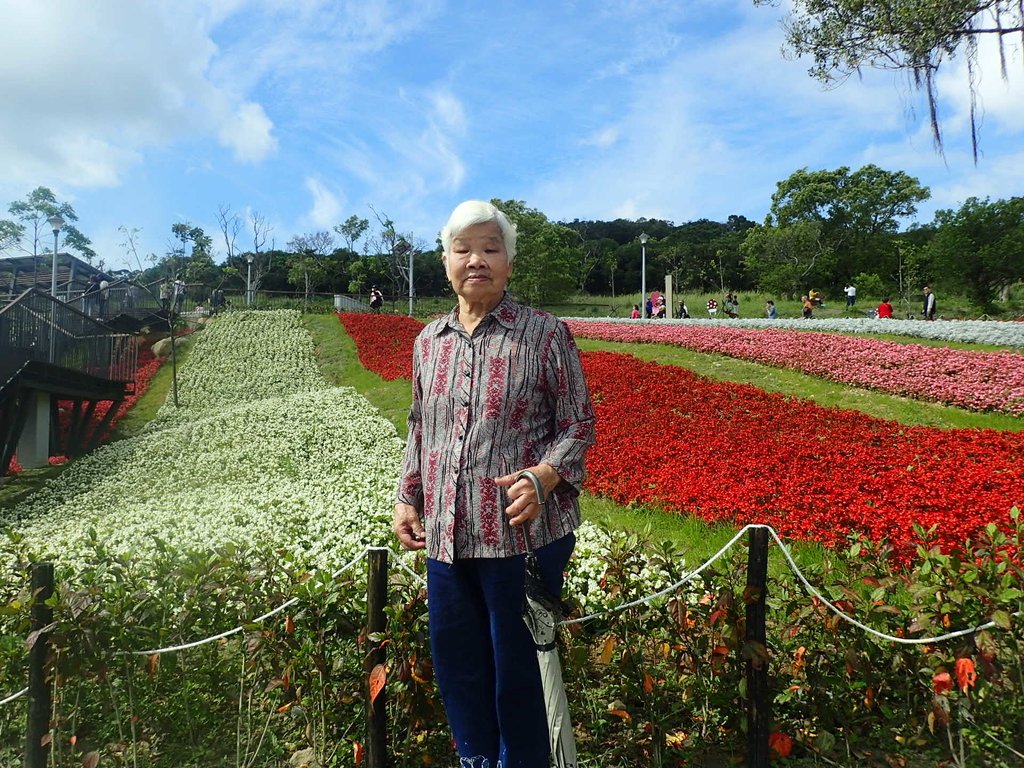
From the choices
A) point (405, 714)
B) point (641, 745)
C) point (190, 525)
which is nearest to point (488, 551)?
point (405, 714)

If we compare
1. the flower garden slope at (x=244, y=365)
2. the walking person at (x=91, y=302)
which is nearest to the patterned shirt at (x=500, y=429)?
the flower garden slope at (x=244, y=365)

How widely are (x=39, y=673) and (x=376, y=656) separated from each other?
1080 millimetres

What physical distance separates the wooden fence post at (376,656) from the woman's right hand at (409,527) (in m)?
0.30

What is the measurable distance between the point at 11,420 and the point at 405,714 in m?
10.4

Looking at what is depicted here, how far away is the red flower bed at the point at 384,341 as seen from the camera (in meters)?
16.0

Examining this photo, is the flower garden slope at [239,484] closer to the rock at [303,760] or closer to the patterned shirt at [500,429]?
the rock at [303,760]

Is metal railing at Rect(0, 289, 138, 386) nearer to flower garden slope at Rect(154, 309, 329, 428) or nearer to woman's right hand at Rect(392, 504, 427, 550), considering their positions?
flower garden slope at Rect(154, 309, 329, 428)

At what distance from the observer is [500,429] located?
6.13ft

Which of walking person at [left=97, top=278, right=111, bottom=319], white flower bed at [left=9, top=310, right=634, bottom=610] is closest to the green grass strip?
white flower bed at [left=9, top=310, right=634, bottom=610]

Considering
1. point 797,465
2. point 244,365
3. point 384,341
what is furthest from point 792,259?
point 797,465

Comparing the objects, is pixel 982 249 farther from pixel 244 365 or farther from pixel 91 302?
pixel 91 302

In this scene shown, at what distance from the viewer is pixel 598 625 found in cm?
276

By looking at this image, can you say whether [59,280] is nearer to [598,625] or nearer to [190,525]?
[190,525]

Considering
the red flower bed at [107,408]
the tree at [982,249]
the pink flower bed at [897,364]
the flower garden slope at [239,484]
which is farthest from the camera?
the tree at [982,249]
